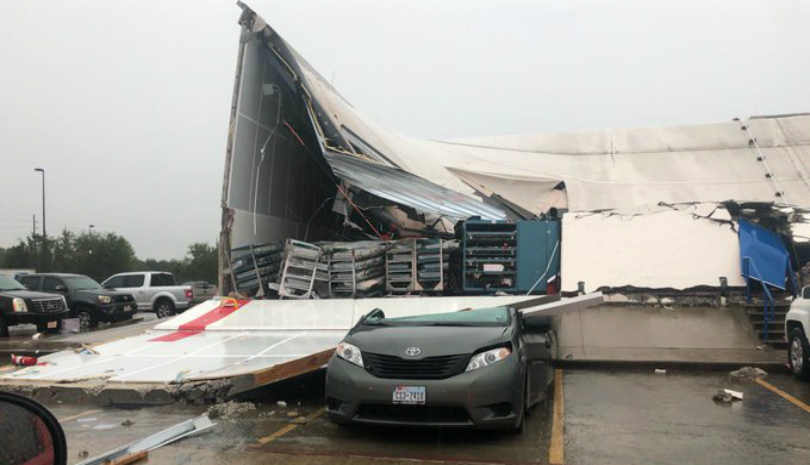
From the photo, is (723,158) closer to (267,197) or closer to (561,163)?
(561,163)

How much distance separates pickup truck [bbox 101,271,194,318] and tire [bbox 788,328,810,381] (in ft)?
62.9

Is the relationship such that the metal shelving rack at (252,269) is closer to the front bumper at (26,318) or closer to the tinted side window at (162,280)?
the front bumper at (26,318)

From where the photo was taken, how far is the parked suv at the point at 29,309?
52.7ft

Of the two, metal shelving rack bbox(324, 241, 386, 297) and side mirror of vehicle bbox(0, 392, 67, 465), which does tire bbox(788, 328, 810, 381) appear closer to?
metal shelving rack bbox(324, 241, 386, 297)

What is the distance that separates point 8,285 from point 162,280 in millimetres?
6928

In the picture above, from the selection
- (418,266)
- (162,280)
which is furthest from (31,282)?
(418,266)

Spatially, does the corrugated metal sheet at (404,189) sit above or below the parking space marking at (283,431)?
above

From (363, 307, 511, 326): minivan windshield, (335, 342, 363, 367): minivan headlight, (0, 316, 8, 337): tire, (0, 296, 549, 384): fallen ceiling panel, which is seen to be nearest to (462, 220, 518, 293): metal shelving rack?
(0, 296, 549, 384): fallen ceiling panel

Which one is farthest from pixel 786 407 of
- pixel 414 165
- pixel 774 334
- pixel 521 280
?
pixel 414 165

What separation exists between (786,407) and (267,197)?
11.9 meters

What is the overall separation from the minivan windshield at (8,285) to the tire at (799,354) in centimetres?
1812

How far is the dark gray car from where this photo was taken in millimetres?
5406

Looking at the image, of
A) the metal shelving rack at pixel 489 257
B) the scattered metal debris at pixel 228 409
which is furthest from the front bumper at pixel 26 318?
the scattered metal debris at pixel 228 409

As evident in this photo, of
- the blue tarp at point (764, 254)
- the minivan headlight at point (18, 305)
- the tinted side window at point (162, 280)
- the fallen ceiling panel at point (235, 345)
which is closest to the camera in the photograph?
the fallen ceiling panel at point (235, 345)
